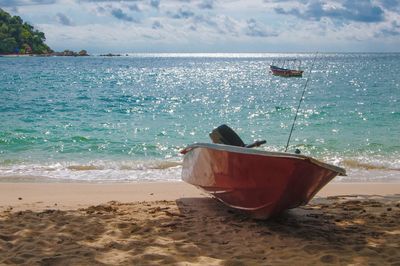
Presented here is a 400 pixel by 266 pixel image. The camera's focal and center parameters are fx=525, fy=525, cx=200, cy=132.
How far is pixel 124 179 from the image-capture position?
435 inches

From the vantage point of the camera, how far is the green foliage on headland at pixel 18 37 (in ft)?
479

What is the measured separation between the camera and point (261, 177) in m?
6.61

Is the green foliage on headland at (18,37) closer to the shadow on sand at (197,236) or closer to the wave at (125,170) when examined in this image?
the wave at (125,170)

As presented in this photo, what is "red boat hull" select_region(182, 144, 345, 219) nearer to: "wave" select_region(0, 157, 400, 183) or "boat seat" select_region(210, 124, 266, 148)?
"boat seat" select_region(210, 124, 266, 148)

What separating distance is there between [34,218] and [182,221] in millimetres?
1977

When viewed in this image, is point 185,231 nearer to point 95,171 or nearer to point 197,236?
point 197,236

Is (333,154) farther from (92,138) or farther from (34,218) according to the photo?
(34,218)

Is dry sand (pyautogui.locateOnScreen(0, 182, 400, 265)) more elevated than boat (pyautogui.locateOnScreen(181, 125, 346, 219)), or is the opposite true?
boat (pyautogui.locateOnScreen(181, 125, 346, 219))

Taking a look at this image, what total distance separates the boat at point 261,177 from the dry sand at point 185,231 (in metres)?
0.27

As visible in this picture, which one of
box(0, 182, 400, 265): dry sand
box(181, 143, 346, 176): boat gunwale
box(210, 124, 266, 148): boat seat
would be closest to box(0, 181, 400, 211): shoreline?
box(0, 182, 400, 265): dry sand

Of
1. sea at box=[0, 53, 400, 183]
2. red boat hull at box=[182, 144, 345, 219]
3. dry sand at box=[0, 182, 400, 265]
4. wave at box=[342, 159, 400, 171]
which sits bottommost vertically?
sea at box=[0, 53, 400, 183]

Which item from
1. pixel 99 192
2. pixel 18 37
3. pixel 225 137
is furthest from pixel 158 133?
pixel 18 37

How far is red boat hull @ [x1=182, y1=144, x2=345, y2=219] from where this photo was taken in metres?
6.31

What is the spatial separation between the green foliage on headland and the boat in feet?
481
